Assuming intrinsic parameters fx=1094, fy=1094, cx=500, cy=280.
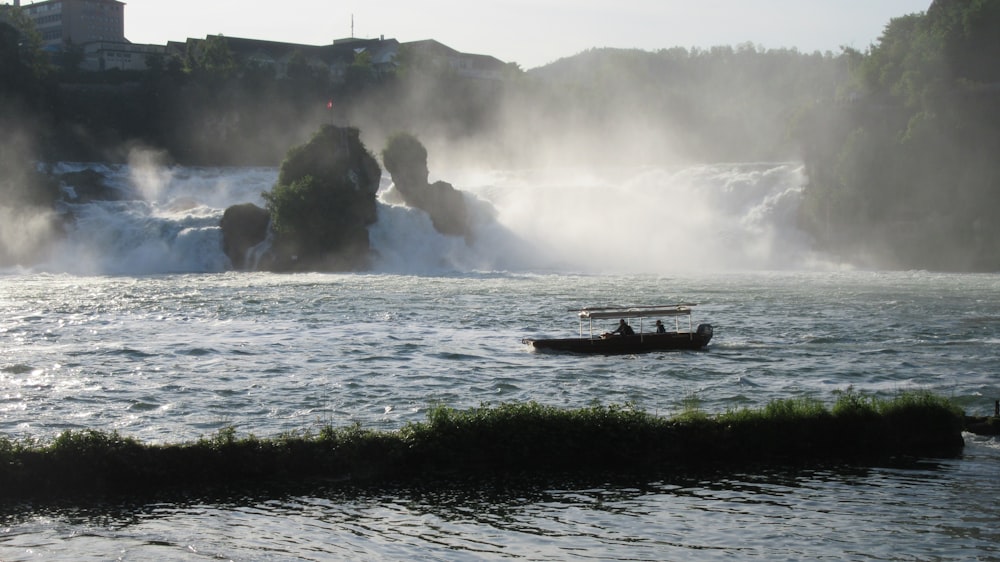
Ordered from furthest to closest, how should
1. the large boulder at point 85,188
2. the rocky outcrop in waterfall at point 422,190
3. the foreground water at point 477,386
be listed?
the large boulder at point 85,188 → the rocky outcrop in waterfall at point 422,190 → the foreground water at point 477,386

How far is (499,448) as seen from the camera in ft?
63.4

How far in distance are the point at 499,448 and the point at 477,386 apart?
955cm

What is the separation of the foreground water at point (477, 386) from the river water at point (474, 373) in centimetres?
7

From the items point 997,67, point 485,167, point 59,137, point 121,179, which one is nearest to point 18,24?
point 59,137

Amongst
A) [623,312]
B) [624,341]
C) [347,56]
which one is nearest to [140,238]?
[623,312]

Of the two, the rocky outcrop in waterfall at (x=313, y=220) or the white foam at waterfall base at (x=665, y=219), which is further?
the white foam at waterfall base at (x=665, y=219)

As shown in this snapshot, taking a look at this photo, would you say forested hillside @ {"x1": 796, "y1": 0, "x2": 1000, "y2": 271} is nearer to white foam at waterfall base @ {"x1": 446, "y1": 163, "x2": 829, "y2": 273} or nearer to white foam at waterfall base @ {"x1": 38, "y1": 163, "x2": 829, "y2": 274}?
white foam at waterfall base @ {"x1": 446, "y1": 163, "x2": 829, "y2": 273}

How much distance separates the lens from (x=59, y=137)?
10106 cm

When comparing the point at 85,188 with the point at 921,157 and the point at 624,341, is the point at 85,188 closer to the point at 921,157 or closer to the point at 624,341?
the point at 624,341

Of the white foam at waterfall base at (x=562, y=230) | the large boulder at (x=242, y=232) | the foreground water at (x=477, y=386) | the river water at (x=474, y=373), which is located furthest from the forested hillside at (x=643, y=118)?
the large boulder at (x=242, y=232)

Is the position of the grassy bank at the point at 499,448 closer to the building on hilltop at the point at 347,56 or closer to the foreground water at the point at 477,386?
the foreground water at the point at 477,386

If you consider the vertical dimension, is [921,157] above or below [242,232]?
above

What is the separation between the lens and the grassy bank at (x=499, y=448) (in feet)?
59.1

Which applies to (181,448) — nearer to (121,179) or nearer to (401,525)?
(401,525)
